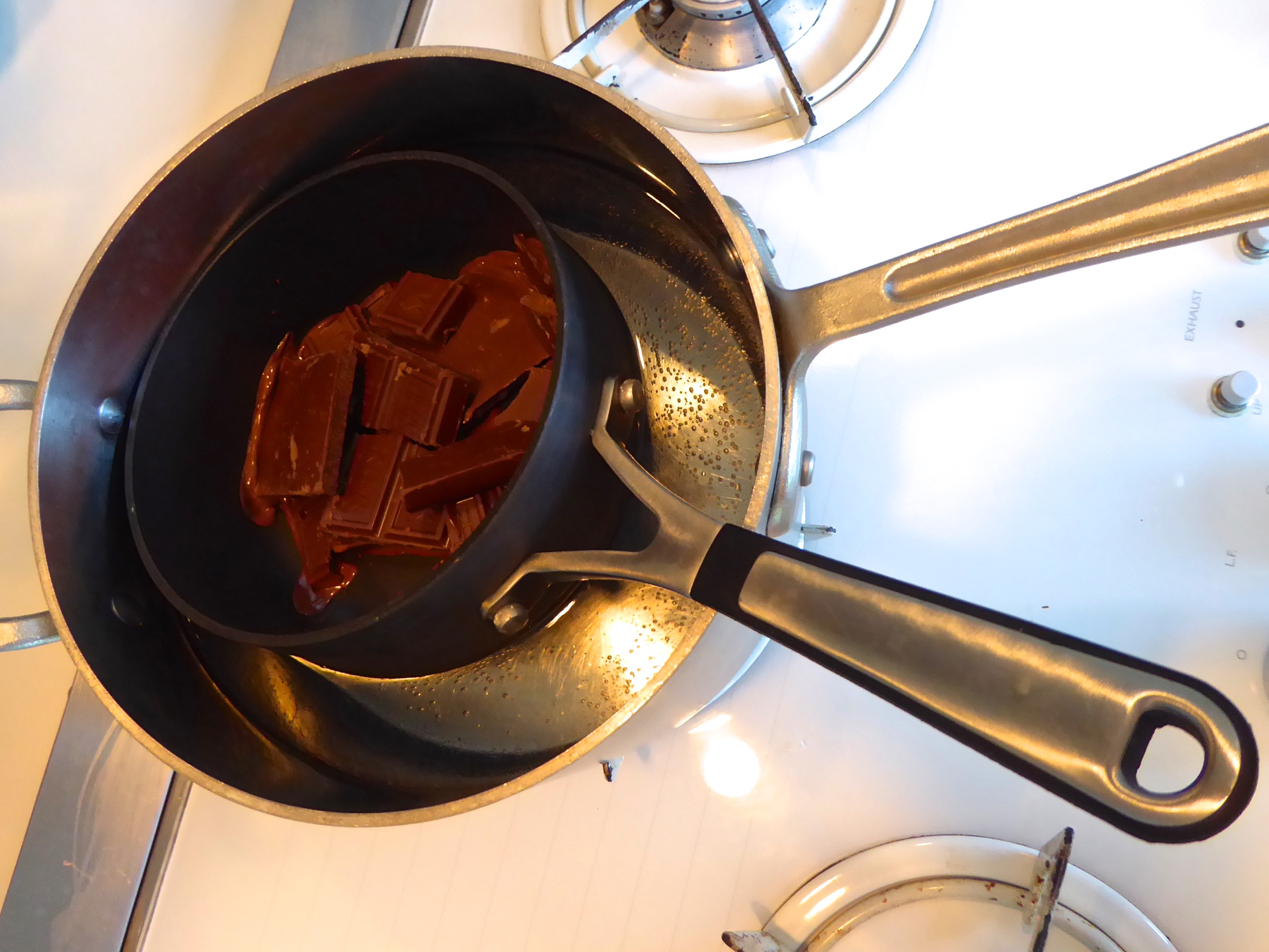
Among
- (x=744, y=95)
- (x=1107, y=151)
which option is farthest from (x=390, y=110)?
(x=1107, y=151)

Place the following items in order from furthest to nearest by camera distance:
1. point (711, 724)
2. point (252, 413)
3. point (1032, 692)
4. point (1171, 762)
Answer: point (252, 413) < point (711, 724) < point (1171, 762) < point (1032, 692)

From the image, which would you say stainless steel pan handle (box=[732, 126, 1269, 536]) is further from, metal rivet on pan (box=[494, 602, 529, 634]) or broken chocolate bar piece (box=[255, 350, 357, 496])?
broken chocolate bar piece (box=[255, 350, 357, 496])

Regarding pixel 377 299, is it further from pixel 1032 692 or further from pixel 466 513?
pixel 1032 692

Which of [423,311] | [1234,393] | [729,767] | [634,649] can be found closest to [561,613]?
[634,649]

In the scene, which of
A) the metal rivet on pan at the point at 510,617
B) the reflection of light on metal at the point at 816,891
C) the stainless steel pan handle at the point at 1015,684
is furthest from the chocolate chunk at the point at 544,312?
the reflection of light on metal at the point at 816,891

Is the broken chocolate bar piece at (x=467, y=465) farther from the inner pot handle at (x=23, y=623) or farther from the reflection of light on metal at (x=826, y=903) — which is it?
the reflection of light on metal at (x=826, y=903)

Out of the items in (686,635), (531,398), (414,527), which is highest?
(531,398)

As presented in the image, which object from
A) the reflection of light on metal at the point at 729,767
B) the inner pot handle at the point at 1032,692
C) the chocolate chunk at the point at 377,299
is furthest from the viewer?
the chocolate chunk at the point at 377,299
